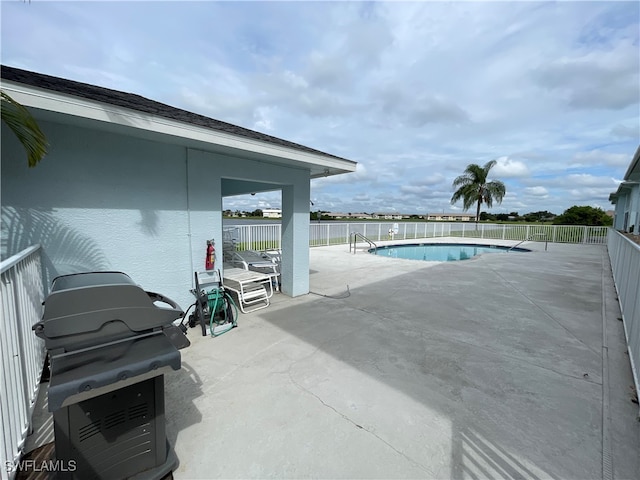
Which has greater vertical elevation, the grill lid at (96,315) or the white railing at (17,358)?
the grill lid at (96,315)

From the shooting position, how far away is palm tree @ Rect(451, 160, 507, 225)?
25297mm

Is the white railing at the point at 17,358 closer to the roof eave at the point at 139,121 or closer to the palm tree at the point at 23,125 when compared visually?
the palm tree at the point at 23,125

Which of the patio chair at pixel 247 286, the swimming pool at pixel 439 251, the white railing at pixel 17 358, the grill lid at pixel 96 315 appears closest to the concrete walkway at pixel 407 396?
the patio chair at pixel 247 286

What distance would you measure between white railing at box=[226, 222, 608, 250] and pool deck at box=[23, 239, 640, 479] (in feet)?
18.3

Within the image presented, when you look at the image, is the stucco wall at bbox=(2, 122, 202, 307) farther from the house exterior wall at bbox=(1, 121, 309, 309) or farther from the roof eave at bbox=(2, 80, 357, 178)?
the roof eave at bbox=(2, 80, 357, 178)

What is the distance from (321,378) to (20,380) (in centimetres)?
245

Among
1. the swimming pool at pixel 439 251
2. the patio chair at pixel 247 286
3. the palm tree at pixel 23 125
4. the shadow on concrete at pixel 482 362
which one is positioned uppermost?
the palm tree at pixel 23 125

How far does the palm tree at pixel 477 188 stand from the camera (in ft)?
83.0

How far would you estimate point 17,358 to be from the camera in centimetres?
198

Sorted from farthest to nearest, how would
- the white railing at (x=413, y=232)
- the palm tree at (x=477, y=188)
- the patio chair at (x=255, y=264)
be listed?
the palm tree at (x=477, y=188) → the white railing at (x=413, y=232) → the patio chair at (x=255, y=264)

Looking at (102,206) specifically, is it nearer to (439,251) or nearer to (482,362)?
(482,362)

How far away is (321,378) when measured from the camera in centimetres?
281

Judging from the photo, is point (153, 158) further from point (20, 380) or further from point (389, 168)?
point (389, 168)

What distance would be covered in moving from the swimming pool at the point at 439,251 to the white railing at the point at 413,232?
63.1 inches
